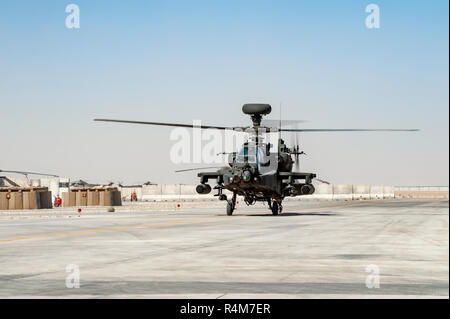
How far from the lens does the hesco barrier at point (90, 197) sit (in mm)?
74562

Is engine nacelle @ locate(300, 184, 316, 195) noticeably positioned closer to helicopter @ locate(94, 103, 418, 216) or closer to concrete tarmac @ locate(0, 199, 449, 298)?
helicopter @ locate(94, 103, 418, 216)

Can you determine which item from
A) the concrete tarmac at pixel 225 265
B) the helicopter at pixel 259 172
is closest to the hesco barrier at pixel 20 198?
the helicopter at pixel 259 172

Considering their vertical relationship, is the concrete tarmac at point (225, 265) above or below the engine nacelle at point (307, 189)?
below

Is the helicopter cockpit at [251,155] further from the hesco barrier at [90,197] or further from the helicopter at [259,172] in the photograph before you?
the hesco barrier at [90,197]

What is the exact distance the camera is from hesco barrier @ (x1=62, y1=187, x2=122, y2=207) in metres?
74.6

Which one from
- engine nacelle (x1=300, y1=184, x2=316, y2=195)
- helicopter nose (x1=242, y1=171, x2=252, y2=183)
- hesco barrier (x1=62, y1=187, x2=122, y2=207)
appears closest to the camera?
helicopter nose (x1=242, y1=171, x2=252, y2=183)

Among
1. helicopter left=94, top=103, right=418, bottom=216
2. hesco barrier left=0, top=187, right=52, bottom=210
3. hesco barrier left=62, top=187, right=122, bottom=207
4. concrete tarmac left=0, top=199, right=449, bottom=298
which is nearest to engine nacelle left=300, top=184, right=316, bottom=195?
helicopter left=94, top=103, right=418, bottom=216

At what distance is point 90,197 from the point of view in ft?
245

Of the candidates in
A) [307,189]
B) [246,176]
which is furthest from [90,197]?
[307,189]

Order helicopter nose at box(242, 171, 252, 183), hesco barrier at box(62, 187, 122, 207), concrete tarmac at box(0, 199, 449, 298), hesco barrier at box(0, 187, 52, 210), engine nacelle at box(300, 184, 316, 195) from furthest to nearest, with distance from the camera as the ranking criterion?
hesco barrier at box(62, 187, 122, 207) → hesco barrier at box(0, 187, 52, 210) → engine nacelle at box(300, 184, 316, 195) → helicopter nose at box(242, 171, 252, 183) → concrete tarmac at box(0, 199, 449, 298)

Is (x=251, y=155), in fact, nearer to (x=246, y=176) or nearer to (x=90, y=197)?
(x=246, y=176)

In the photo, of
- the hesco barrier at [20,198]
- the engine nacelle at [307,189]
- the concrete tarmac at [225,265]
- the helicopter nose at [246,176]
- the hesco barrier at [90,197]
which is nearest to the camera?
the concrete tarmac at [225,265]

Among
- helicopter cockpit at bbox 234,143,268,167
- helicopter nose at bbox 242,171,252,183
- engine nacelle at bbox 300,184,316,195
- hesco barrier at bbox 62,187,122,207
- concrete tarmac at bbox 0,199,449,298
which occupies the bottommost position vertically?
concrete tarmac at bbox 0,199,449,298
